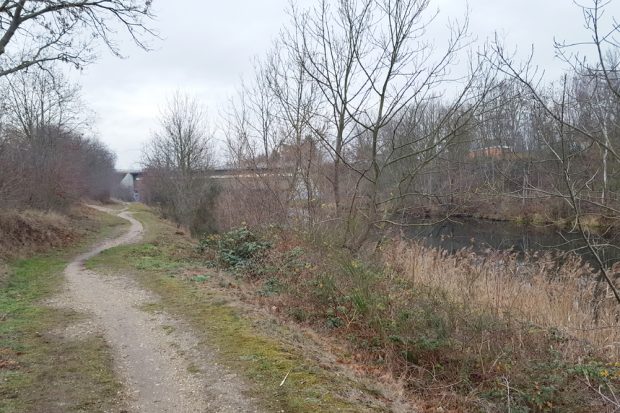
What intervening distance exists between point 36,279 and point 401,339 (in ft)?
29.4

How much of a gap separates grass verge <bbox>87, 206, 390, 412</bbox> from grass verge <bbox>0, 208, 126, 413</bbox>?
1257 mm

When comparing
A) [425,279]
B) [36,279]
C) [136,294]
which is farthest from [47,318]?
[425,279]

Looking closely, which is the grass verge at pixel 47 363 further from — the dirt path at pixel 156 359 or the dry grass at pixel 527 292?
the dry grass at pixel 527 292

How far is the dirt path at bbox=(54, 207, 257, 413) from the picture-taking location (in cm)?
419

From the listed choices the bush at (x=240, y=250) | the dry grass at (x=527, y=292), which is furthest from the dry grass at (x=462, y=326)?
the bush at (x=240, y=250)

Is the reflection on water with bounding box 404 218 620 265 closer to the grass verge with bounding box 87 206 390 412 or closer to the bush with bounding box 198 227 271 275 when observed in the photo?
the bush with bounding box 198 227 271 275

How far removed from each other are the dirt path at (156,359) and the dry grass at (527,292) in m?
4.21

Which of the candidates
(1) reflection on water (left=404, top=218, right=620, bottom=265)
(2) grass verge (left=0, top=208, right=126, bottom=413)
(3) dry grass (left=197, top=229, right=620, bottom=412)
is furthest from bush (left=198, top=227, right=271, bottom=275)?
(1) reflection on water (left=404, top=218, right=620, bottom=265)

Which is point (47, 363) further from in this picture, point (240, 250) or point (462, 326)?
point (240, 250)

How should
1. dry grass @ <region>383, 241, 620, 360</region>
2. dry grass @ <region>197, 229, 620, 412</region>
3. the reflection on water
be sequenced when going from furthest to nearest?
the reflection on water → dry grass @ <region>383, 241, 620, 360</region> → dry grass @ <region>197, 229, 620, 412</region>

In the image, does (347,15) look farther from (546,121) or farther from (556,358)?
(556,358)

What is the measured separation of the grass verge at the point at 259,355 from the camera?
13.9 feet

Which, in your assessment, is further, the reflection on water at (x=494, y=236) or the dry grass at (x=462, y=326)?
the reflection on water at (x=494, y=236)

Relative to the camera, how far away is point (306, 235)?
36.8 ft
